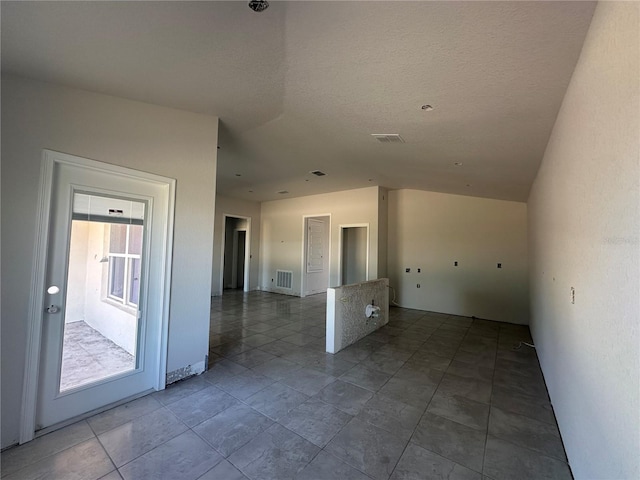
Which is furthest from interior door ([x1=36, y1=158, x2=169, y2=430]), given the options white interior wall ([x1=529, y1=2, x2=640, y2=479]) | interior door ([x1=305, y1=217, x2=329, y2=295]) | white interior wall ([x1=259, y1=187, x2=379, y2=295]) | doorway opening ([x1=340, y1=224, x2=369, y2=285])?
doorway opening ([x1=340, y1=224, x2=369, y2=285])

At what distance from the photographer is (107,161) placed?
228cm

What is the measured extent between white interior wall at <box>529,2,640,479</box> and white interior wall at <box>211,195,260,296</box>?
271 inches

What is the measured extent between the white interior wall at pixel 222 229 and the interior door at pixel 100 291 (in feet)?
14.6

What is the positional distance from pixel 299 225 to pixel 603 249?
6.96 meters

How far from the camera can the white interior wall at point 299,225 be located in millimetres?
6434

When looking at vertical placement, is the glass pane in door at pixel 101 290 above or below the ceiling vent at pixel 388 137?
below

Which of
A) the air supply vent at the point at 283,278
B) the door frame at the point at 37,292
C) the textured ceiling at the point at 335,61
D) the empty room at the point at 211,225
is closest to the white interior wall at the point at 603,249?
the empty room at the point at 211,225

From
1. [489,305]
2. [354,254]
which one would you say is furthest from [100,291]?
[354,254]

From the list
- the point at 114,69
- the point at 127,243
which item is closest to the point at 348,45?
the point at 114,69

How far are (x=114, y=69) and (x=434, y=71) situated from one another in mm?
2322

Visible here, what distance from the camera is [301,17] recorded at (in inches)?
61.2

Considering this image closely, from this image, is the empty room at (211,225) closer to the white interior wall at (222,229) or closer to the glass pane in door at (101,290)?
the glass pane in door at (101,290)

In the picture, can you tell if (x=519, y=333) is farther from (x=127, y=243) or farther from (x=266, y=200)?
(x=266, y=200)

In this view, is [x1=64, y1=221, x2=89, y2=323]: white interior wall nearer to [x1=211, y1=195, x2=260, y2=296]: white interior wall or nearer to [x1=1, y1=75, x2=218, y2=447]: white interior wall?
[x1=1, y1=75, x2=218, y2=447]: white interior wall
